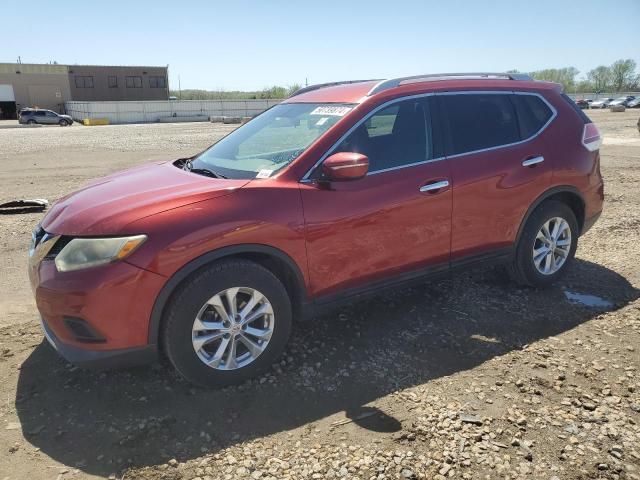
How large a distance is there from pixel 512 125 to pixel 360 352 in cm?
234

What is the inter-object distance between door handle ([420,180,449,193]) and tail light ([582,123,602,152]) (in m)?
1.76

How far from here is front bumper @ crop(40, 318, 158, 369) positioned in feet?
9.47

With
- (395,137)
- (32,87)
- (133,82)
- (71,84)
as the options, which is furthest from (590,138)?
(133,82)

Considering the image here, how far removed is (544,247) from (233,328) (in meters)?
3.02

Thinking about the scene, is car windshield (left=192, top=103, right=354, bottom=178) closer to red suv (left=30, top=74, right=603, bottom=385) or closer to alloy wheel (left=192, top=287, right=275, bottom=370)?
red suv (left=30, top=74, right=603, bottom=385)

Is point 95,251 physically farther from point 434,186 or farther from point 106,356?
point 434,186

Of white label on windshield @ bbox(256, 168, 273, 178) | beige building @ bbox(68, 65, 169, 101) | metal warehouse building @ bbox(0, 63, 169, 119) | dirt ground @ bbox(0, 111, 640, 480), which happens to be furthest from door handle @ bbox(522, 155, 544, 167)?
beige building @ bbox(68, 65, 169, 101)

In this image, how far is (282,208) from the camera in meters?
3.21

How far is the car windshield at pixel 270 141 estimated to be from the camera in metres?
3.56

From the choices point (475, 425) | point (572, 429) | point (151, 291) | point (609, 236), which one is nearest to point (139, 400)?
point (151, 291)

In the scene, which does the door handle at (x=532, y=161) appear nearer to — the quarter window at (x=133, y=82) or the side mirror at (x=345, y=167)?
the side mirror at (x=345, y=167)

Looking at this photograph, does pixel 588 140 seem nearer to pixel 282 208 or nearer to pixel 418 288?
pixel 418 288

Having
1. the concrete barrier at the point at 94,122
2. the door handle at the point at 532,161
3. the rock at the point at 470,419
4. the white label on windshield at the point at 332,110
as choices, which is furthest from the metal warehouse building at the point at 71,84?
the rock at the point at 470,419

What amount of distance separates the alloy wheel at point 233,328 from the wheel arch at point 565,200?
97.0 inches
